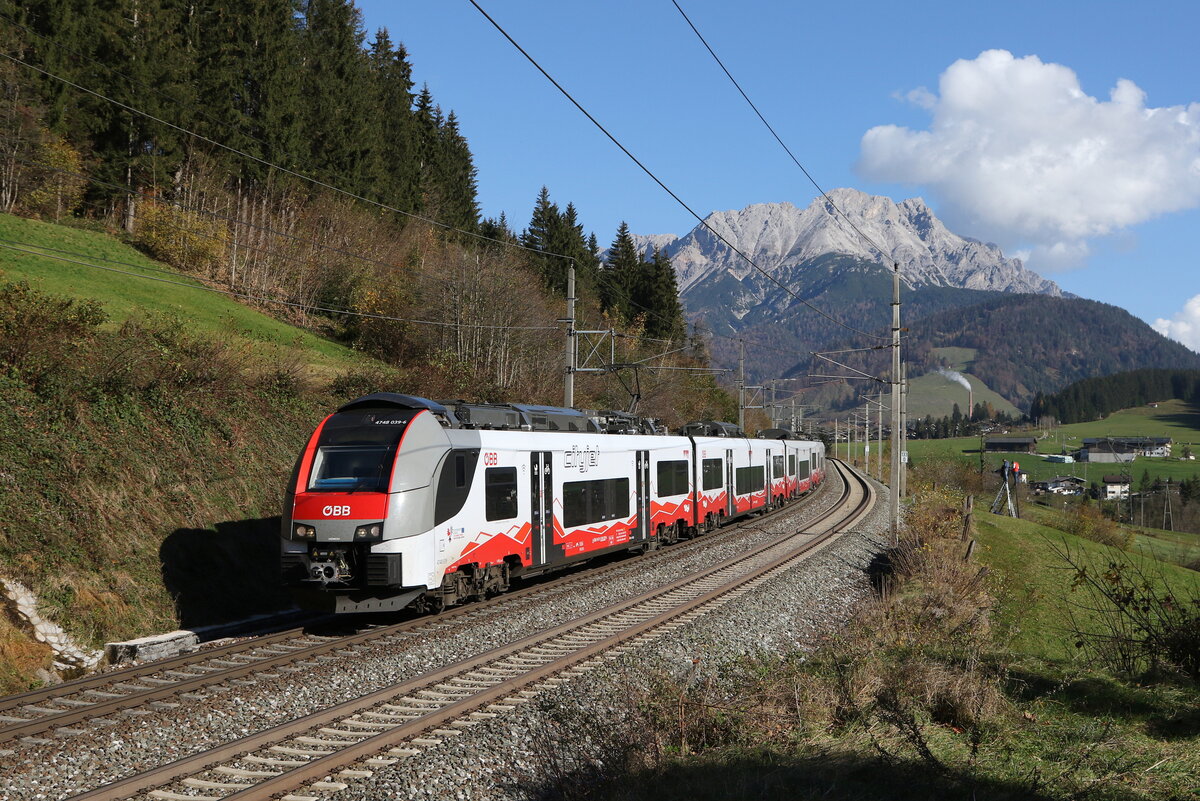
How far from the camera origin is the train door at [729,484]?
2866 cm

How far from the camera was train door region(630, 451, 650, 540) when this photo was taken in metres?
21.2

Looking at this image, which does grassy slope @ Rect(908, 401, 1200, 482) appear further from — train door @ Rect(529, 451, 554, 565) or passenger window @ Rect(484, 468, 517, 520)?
passenger window @ Rect(484, 468, 517, 520)

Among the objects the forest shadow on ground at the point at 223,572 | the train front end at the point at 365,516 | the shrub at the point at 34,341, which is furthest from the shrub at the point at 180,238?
the train front end at the point at 365,516

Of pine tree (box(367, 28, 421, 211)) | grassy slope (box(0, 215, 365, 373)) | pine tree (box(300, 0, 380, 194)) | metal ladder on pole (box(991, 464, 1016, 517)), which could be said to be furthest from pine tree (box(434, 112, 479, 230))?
metal ladder on pole (box(991, 464, 1016, 517))

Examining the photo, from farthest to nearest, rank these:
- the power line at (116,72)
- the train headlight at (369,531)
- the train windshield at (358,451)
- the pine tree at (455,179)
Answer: the pine tree at (455,179) < the power line at (116,72) < the train windshield at (358,451) < the train headlight at (369,531)

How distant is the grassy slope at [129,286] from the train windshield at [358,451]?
10.0m

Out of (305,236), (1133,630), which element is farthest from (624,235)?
(1133,630)

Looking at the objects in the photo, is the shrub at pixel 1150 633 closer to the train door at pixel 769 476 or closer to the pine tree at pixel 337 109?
the train door at pixel 769 476

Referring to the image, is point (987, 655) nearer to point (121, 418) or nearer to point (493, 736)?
point (493, 736)

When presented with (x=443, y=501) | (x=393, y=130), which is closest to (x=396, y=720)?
(x=443, y=501)

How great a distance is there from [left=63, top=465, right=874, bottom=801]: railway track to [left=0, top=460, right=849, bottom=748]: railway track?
1789 millimetres

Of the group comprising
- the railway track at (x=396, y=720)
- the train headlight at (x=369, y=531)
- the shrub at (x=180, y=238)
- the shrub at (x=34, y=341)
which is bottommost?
the railway track at (x=396, y=720)

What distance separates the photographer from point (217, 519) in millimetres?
15797

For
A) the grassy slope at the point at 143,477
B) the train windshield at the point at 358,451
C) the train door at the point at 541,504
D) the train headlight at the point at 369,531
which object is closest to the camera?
the grassy slope at the point at 143,477
